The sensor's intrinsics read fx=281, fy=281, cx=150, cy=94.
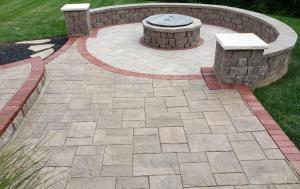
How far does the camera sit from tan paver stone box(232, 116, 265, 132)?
15.7 ft

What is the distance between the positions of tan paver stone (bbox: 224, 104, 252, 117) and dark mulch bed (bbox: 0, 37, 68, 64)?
5.70 metres

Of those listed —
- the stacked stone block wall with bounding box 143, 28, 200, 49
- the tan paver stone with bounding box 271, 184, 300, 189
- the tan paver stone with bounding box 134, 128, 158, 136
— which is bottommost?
the tan paver stone with bounding box 271, 184, 300, 189

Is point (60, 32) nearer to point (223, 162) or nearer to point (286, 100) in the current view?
point (286, 100)

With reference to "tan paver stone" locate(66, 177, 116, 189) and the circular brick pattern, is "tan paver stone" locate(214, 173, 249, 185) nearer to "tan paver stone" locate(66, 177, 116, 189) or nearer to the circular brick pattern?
"tan paver stone" locate(66, 177, 116, 189)

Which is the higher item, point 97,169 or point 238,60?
point 238,60

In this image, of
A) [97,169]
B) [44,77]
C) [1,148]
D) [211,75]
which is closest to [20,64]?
[44,77]

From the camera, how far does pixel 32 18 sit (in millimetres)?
11594

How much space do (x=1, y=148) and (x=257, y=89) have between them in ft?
16.6

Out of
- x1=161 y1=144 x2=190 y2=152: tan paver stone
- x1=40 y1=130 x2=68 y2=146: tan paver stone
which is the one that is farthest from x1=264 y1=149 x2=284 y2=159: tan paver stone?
x1=40 y1=130 x2=68 y2=146: tan paver stone

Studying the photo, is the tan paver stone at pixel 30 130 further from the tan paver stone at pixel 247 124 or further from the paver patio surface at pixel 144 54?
the tan paver stone at pixel 247 124

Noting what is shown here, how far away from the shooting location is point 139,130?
479cm

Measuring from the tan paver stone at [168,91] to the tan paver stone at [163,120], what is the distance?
0.77 meters

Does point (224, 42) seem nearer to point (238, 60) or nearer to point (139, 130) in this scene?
point (238, 60)

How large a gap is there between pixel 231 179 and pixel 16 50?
7525 mm
